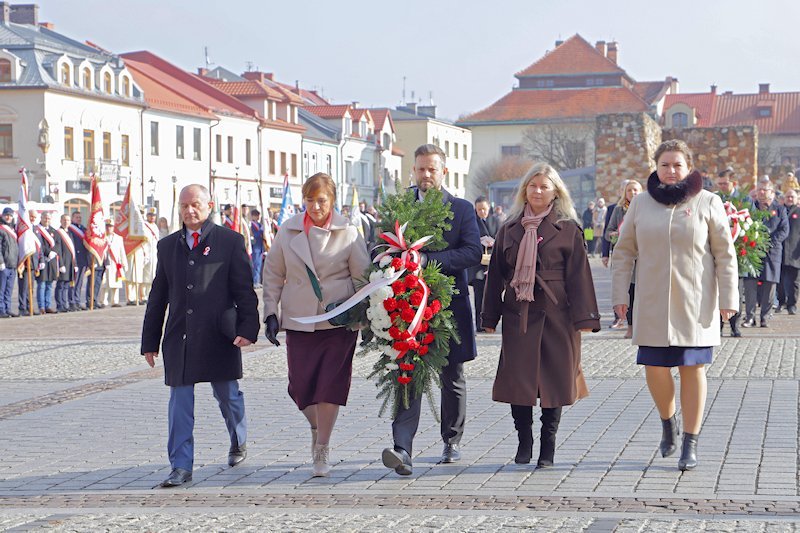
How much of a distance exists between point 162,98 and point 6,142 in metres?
11.9

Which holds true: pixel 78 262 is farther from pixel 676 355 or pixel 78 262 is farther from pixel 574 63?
pixel 574 63

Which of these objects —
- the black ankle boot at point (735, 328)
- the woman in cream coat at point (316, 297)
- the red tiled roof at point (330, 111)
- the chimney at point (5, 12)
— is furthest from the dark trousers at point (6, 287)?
the red tiled roof at point (330, 111)

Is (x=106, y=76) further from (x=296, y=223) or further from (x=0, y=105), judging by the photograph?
(x=296, y=223)

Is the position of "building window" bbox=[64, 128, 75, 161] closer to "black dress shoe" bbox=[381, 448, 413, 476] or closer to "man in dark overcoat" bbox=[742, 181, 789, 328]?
"man in dark overcoat" bbox=[742, 181, 789, 328]

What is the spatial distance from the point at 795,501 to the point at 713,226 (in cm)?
180

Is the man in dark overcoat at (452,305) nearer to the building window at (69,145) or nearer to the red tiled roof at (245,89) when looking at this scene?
the building window at (69,145)

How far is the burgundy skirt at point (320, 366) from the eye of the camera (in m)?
7.73

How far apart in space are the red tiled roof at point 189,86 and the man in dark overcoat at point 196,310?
59.5m

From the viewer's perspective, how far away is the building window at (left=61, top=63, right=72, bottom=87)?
54.5 metres

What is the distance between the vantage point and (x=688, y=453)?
302 inches

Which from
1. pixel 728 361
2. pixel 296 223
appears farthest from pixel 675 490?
pixel 728 361

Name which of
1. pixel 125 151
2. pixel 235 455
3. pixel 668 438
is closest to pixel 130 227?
pixel 235 455

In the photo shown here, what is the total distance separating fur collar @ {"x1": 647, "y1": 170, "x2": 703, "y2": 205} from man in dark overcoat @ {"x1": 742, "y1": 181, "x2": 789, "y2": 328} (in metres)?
9.82

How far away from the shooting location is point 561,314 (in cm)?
783
